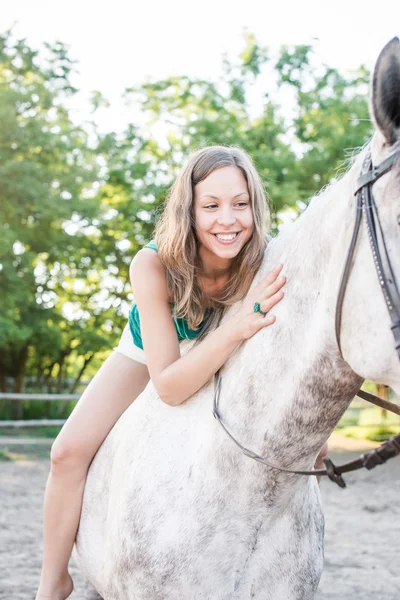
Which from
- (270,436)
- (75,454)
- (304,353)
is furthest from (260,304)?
(75,454)

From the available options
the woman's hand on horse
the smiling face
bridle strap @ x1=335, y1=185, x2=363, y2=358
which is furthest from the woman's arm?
bridle strap @ x1=335, y1=185, x2=363, y2=358

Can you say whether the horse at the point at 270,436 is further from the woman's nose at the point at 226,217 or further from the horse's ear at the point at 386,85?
the woman's nose at the point at 226,217

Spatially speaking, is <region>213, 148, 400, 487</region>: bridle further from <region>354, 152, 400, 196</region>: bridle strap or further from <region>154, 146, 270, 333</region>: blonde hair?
<region>154, 146, 270, 333</region>: blonde hair

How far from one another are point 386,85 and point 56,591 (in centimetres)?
244

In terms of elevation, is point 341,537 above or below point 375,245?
below

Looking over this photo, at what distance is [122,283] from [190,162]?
17.4m

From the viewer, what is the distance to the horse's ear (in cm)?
142

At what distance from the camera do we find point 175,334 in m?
2.26

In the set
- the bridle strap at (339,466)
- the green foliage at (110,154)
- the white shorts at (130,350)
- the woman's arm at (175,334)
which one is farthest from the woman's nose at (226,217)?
the green foliage at (110,154)

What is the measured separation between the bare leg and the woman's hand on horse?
2.87ft

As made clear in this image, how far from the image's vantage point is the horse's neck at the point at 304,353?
1713 mm

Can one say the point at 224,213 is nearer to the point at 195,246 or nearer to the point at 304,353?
the point at 195,246

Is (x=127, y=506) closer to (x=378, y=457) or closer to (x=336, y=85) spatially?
(x=378, y=457)


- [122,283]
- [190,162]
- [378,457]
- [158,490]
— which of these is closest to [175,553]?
[158,490]
